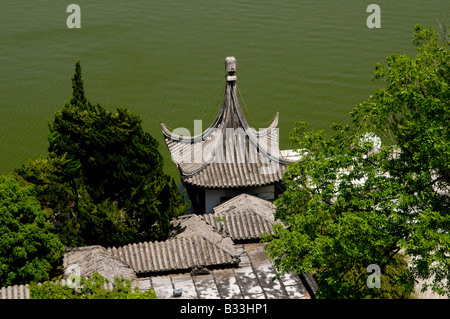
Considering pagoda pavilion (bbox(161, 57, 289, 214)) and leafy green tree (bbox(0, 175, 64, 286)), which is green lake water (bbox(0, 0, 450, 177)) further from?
leafy green tree (bbox(0, 175, 64, 286))

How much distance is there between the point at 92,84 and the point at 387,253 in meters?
23.0

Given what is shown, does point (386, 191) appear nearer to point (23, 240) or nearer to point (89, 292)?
point (89, 292)

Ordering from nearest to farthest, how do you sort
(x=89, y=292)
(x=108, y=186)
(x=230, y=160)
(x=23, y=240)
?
(x=89, y=292), (x=23, y=240), (x=108, y=186), (x=230, y=160)

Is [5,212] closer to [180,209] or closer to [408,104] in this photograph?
[180,209]

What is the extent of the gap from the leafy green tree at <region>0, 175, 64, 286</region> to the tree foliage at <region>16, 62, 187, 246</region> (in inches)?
50.3

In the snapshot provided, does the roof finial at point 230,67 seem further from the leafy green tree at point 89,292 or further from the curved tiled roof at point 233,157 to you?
the leafy green tree at point 89,292

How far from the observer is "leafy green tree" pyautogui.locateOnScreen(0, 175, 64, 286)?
1473 cm

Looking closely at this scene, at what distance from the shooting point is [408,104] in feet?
40.7

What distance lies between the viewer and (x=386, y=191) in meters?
11.7

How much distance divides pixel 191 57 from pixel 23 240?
2152 cm

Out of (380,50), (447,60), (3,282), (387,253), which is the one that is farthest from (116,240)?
(380,50)

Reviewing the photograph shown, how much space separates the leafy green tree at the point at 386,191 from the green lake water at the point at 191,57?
1279 centimetres

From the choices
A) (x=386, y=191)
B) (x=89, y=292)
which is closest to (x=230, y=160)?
(x=89, y=292)

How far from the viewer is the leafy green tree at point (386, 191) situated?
450 inches
